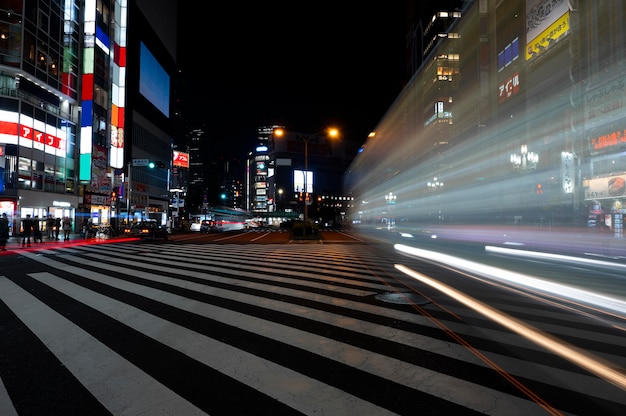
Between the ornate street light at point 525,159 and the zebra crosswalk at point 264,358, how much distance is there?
60.2 metres

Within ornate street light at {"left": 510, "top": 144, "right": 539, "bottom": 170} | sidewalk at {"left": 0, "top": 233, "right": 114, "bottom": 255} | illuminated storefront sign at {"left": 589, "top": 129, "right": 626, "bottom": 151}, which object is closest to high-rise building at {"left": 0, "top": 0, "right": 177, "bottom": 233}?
sidewalk at {"left": 0, "top": 233, "right": 114, "bottom": 255}

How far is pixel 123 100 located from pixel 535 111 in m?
65.6

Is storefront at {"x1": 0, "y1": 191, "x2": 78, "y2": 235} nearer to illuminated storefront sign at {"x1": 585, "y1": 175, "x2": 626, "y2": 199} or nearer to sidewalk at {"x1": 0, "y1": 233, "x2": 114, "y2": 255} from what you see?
sidewalk at {"x1": 0, "y1": 233, "x2": 114, "y2": 255}

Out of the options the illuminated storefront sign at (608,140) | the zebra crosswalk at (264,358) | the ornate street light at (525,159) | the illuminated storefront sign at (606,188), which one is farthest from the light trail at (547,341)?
the ornate street light at (525,159)

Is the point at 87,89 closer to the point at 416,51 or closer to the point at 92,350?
the point at 92,350

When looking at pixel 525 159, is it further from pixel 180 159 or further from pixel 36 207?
pixel 180 159

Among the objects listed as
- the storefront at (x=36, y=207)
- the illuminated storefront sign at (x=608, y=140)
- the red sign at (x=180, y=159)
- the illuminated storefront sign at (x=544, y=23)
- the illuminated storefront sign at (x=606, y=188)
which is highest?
the illuminated storefront sign at (x=544, y=23)

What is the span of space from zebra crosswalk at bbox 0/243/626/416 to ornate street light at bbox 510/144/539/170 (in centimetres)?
6017

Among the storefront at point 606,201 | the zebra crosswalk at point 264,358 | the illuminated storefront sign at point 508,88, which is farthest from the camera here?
the illuminated storefront sign at point 508,88

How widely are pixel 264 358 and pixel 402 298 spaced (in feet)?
14.8

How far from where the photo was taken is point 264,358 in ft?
14.8

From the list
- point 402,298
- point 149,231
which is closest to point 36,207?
point 149,231

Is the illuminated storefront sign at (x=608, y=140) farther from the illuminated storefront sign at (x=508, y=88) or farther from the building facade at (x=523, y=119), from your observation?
the illuminated storefront sign at (x=508, y=88)

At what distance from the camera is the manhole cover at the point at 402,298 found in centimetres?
775
